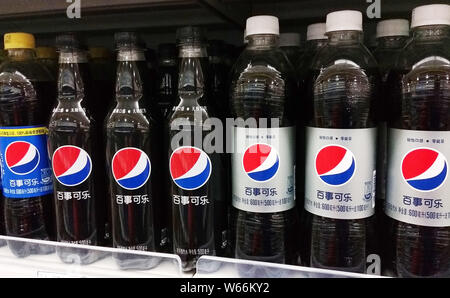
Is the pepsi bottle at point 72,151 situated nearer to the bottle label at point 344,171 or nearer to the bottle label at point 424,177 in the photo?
the bottle label at point 344,171

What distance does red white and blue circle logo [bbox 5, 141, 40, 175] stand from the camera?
96 cm

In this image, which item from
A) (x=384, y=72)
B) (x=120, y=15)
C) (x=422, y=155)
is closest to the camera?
(x=422, y=155)

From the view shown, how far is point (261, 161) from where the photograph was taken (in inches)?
32.3

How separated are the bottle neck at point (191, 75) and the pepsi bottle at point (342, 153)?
0.86 feet

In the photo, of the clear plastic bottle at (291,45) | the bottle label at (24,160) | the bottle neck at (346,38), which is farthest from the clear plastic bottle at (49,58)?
the bottle neck at (346,38)

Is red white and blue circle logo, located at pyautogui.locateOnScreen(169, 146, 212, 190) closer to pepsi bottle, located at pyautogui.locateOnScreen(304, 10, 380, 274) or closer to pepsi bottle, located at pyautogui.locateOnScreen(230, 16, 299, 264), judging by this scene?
pepsi bottle, located at pyautogui.locateOnScreen(230, 16, 299, 264)

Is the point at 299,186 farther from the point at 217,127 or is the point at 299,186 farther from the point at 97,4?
the point at 97,4

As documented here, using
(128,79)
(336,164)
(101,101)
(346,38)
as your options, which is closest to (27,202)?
(101,101)

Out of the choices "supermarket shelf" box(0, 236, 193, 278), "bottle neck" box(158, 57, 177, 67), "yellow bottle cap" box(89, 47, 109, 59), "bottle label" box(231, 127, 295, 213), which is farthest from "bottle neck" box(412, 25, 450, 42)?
"yellow bottle cap" box(89, 47, 109, 59)

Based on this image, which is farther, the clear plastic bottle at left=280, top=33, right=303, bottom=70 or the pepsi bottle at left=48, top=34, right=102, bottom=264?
the clear plastic bottle at left=280, top=33, right=303, bottom=70

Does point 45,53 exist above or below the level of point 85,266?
above

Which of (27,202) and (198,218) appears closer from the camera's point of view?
(198,218)

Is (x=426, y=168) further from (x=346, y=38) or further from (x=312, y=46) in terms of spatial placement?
(x=312, y=46)

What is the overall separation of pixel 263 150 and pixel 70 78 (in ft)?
1.67
